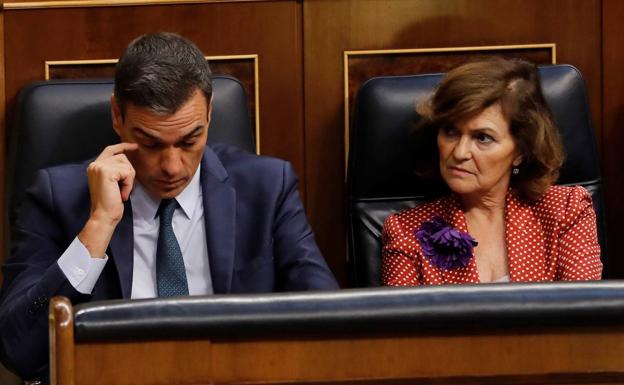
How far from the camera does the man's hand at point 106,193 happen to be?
5.56ft

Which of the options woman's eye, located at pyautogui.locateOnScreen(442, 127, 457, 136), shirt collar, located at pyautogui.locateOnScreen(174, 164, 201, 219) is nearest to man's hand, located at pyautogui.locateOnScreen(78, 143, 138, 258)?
shirt collar, located at pyautogui.locateOnScreen(174, 164, 201, 219)

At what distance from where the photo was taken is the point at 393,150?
2107 millimetres

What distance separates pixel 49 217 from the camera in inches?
71.2

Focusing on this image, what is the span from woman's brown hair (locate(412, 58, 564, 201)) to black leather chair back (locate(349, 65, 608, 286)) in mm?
38

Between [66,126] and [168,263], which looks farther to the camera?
[66,126]

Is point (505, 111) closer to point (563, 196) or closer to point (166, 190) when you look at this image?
point (563, 196)

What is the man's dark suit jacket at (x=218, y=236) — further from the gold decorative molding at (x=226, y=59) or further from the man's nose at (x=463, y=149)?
the gold decorative molding at (x=226, y=59)

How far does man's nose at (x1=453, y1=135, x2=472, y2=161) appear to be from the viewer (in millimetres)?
2064

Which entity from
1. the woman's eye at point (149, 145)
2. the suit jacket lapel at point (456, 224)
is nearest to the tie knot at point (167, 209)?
the woman's eye at point (149, 145)

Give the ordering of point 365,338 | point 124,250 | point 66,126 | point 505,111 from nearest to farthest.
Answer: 1. point 365,338
2. point 124,250
3. point 66,126
4. point 505,111

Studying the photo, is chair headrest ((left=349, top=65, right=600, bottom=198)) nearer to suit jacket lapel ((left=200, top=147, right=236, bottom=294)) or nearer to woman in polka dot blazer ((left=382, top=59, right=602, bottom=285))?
woman in polka dot blazer ((left=382, top=59, right=602, bottom=285))

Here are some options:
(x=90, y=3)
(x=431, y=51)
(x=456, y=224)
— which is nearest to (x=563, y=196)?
(x=456, y=224)

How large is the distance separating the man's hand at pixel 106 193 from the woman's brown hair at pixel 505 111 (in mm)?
611

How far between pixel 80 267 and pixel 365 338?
0.72m
